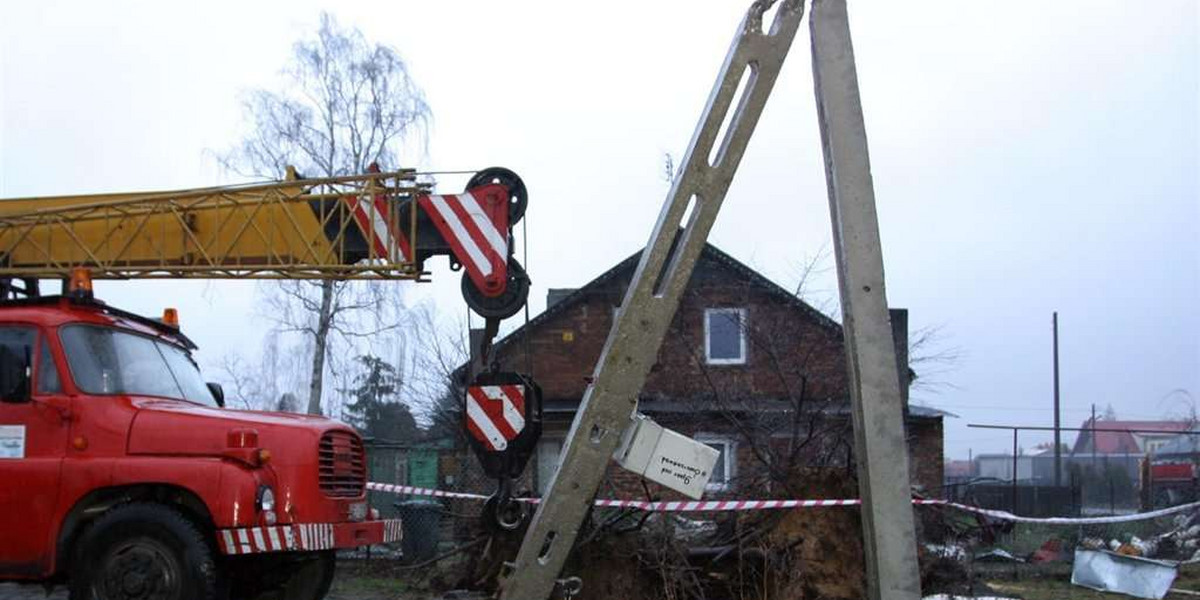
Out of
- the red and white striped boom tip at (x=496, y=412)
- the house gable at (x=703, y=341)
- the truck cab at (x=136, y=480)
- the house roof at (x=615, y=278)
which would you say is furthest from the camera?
the house roof at (x=615, y=278)

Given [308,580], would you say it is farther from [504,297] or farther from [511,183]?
[511,183]

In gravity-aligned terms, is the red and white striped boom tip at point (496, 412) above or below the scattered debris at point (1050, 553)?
above

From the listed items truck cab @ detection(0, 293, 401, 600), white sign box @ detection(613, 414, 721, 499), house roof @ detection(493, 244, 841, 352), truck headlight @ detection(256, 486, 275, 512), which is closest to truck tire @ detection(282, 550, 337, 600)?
truck cab @ detection(0, 293, 401, 600)

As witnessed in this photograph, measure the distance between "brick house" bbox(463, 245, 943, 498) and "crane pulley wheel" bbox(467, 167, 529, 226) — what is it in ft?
2.91

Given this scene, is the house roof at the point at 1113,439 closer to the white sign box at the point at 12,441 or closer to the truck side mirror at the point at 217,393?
the truck side mirror at the point at 217,393

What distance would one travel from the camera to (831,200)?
7.52 metres

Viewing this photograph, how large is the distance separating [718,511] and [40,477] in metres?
5.55

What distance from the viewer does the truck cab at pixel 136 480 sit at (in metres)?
7.53

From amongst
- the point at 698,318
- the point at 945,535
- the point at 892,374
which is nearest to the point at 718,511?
the point at 945,535

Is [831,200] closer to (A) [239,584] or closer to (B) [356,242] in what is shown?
(B) [356,242]

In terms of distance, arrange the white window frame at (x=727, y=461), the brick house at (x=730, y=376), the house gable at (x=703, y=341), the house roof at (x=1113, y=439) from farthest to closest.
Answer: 1. the house roof at (x=1113, y=439)
2. the house gable at (x=703, y=341)
3. the white window frame at (x=727, y=461)
4. the brick house at (x=730, y=376)

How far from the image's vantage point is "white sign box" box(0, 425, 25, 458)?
792cm

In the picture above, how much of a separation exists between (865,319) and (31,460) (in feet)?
18.3

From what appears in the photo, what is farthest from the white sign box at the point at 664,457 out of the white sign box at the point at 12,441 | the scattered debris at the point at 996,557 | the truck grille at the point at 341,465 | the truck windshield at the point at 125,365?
the scattered debris at the point at 996,557
